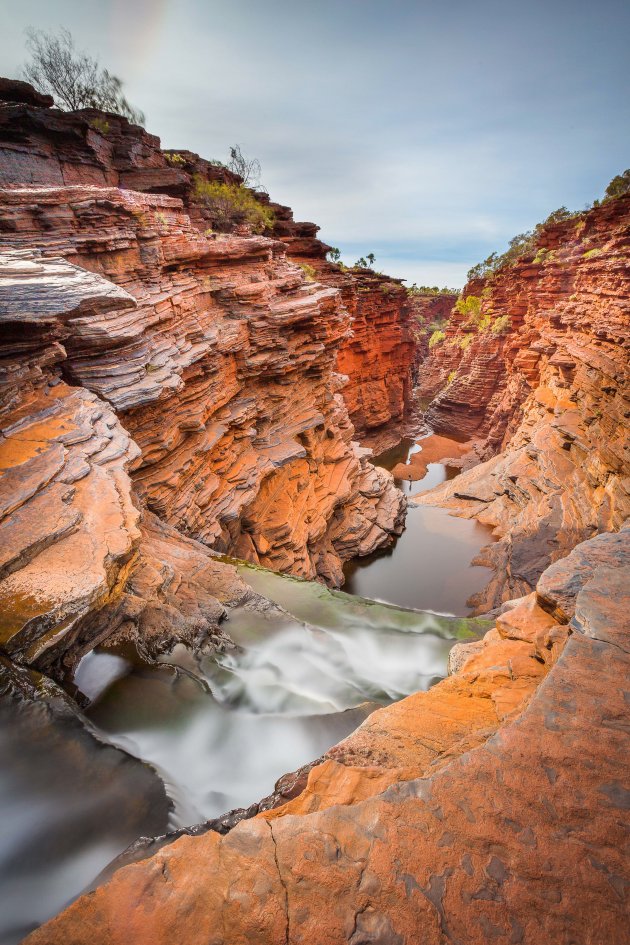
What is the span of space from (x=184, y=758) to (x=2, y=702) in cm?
184

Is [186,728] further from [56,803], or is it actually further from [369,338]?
[369,338]

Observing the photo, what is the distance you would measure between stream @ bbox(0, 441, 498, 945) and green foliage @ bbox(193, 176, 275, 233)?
56.2 feet

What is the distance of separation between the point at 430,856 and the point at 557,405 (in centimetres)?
2147

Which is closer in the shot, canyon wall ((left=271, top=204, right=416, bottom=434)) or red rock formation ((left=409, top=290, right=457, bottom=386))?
canyon wall ((left=271, top=204, right=416, bottom=434))

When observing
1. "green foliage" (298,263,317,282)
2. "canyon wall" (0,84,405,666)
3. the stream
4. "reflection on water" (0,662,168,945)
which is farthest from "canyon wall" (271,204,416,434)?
"reflection on water" (0,662,168,945)

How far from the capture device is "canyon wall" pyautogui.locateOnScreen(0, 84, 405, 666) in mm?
4633

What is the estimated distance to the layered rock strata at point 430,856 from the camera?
6.44 feet

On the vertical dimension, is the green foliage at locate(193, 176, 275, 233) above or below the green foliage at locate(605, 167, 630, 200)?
below

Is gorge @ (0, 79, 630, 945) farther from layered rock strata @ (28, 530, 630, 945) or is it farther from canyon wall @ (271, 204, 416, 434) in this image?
canyon wall @ (271, 204, 416, 434)

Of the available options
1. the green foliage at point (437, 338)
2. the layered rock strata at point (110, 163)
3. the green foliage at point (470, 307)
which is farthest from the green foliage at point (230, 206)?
the green foliage at point (437, 338)

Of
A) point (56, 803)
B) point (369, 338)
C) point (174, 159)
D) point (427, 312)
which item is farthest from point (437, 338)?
point (56, 803)

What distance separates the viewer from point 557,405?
1984cm

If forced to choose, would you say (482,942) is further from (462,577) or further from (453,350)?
(453,350)

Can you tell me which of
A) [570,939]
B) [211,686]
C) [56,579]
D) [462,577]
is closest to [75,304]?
[56,579]
